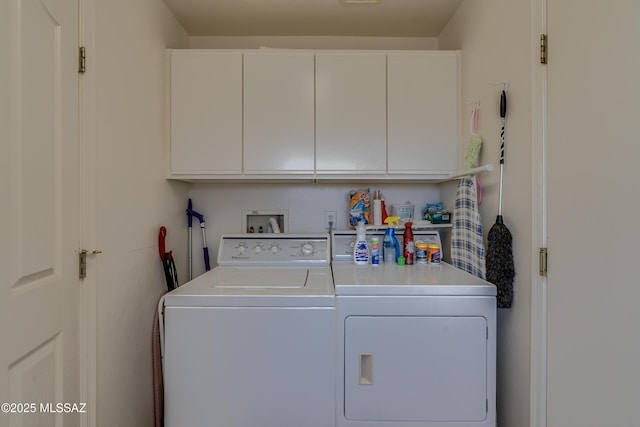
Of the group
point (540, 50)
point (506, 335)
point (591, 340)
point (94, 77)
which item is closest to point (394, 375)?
point (506, 335)

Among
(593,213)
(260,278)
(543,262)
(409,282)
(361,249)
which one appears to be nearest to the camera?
(593,213)

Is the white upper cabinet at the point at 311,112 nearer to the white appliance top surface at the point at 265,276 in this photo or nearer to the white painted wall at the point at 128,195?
the white painted wall at the point at 128,195

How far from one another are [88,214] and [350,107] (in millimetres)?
1428

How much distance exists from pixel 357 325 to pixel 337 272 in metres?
0.39

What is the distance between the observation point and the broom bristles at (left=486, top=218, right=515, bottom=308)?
142 centimetres

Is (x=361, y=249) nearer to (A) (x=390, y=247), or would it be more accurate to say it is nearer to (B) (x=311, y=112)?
(A) (x=390, y=247)

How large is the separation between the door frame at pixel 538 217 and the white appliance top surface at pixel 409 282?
187 mm

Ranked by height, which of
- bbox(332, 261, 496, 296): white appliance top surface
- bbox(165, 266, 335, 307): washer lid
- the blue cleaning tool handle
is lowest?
bbox(165, 266, 335, 307): washer lid

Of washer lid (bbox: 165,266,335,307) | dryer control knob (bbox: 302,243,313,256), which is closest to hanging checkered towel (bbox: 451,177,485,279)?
washer lid (bbox: 165,266,335,307)

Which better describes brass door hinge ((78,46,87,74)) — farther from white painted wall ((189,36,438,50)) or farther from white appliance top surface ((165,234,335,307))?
white painted wall ((189,36,438,50))

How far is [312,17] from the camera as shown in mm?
2104

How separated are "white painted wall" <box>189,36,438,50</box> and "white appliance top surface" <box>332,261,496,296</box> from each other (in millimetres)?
1584

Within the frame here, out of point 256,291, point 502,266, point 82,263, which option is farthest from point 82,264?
point 502,266

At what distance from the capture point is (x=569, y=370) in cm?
113
